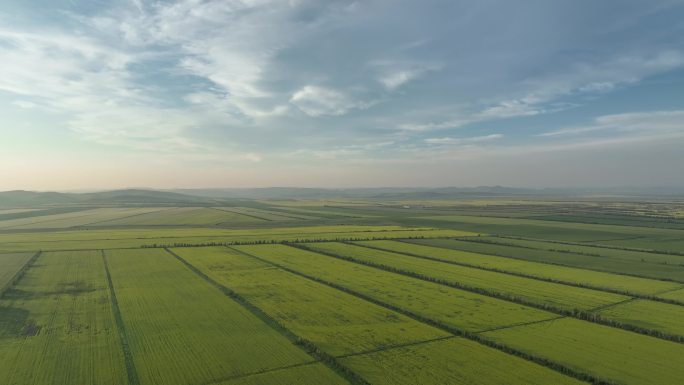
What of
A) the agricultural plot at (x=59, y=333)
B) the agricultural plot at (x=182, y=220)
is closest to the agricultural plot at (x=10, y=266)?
the agricultural plot at (x=59, y=333)

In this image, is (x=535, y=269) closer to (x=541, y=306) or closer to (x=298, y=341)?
(x=541, y=306)

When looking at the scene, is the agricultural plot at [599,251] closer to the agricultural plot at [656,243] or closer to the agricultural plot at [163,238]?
the agricultural plot at [656,243]

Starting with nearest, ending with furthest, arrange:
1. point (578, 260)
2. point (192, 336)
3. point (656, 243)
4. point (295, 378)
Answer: point (295, 378), point (192, 336), point (578, 260), point (656, 243)

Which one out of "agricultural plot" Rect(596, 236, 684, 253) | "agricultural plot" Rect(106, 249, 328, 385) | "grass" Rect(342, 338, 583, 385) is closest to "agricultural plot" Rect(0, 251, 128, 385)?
"agricultural plot" Rect(106, 249, 328, 385)

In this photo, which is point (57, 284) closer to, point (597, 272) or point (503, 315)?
point (503, 315)

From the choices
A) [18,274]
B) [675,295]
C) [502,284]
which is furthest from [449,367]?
[18,274]

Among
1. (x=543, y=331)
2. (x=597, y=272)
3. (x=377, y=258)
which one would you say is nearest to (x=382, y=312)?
(x=543, y=331)
